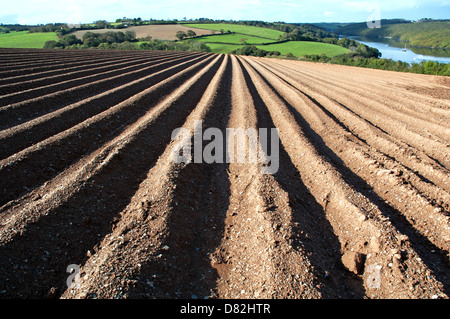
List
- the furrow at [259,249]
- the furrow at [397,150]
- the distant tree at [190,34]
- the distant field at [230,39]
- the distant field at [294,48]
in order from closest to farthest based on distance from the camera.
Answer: the furrow at [259,249]
the furrow at [397,150]
the distant field at [294,48]
the distant field at [230,39]
the distant tree at [190,34]

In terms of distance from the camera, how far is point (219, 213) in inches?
211

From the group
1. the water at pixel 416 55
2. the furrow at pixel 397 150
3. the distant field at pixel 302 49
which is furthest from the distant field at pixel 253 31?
the furrow at pixel 397 150

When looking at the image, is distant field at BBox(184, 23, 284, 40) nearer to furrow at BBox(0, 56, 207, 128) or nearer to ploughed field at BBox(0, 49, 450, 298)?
furrow at BBox(0, 56, 207, 128)

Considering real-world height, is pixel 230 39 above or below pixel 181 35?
below

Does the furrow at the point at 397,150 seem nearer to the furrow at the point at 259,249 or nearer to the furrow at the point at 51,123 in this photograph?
the furrow at the point at 259,249

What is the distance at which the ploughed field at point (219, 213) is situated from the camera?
3.72 meters

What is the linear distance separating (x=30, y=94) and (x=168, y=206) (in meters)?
10.5

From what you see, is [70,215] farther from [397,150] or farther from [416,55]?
[416,55]

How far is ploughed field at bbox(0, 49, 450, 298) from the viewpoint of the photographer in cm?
372

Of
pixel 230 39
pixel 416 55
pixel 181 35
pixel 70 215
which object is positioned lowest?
pixel 70 215

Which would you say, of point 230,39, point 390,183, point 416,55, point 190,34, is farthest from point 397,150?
point 190,34

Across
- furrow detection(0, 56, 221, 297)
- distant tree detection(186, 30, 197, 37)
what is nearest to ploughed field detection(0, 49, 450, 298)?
furrow detection(0, 56, 221, 297)
